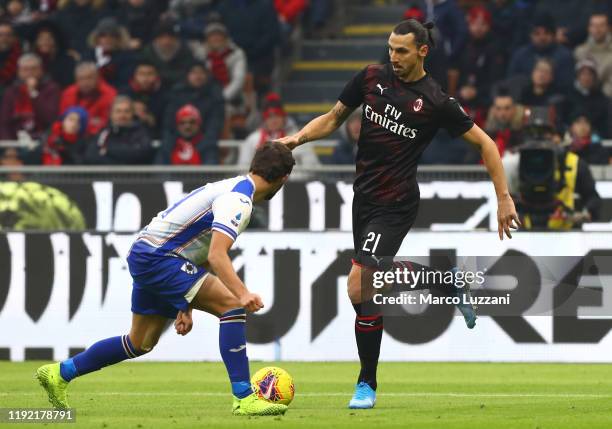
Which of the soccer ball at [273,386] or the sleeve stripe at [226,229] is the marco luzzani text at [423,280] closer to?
the soccer ball at [273,386]

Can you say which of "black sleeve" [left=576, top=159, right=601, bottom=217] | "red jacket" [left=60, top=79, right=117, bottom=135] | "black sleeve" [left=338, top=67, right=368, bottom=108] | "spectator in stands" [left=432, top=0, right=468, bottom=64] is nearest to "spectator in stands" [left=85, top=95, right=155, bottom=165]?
"red jacket" [left=60, top=79, right=117, bottom=135]

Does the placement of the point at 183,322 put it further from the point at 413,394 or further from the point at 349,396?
the point at 413,394

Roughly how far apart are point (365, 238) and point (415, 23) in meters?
1.46

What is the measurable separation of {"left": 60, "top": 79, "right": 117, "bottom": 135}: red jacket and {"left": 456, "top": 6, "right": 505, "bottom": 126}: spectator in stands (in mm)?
4500

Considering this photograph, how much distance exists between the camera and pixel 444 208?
17422 mm

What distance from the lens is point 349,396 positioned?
1178 cm

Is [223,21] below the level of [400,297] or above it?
above

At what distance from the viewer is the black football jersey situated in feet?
34.6

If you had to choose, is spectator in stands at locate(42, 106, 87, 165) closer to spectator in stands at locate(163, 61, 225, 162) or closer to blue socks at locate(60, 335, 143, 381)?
spectator in stands at locate(163, 61, 225, 162)

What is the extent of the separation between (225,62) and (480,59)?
3.43 meters

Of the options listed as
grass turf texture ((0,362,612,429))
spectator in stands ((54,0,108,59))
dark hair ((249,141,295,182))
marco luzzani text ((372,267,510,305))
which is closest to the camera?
grass turf texture ((0,362,612,429))

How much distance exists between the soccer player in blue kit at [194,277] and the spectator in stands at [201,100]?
9.28 meters

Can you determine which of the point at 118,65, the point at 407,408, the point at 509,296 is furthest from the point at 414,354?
the point at 118,65

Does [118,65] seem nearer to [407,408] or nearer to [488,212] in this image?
[488,212]
